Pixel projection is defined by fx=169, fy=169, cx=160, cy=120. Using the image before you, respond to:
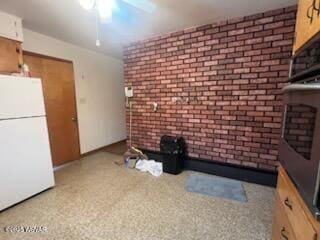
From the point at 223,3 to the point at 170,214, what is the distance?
8.53 feet

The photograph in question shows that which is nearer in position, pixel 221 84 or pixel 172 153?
pixel 221 84

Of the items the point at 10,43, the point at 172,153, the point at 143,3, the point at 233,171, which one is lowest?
the point at 233,171

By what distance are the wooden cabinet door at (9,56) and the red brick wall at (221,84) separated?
1884 mm

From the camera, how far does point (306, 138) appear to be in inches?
35.7

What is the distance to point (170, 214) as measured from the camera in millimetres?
1944

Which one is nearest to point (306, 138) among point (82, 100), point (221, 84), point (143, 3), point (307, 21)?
point (307, 21)

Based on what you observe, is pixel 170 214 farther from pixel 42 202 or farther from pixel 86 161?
pixel 86 161

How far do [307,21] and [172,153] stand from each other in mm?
2354

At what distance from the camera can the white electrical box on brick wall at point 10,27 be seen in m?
2.22

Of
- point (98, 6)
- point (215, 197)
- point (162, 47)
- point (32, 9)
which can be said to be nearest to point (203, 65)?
point (162, 47)

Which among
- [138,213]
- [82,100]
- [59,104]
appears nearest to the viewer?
[138,213]

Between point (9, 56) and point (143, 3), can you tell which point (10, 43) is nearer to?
point (9, 56)

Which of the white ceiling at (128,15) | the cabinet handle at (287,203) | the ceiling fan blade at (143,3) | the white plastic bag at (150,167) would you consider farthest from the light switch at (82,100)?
the cabinet handle at (287,203)

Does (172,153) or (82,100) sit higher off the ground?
(82,100)
